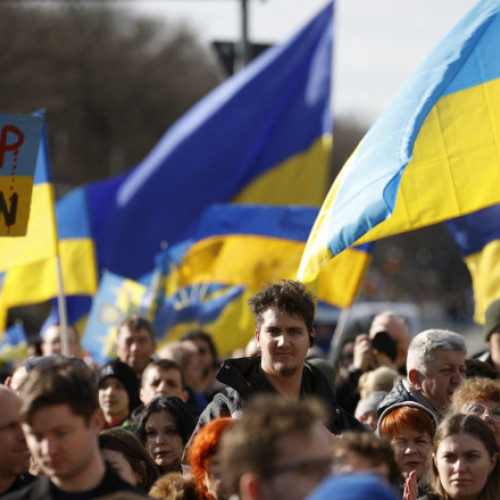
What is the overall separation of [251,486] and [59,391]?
3.03 ft

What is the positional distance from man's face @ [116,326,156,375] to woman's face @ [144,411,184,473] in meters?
2.17

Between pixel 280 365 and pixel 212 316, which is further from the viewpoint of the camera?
pixel 212 316

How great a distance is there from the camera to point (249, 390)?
5.26 metres

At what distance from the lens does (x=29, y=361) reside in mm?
6367

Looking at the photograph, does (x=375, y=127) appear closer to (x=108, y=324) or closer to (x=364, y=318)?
(x=108, y=324)

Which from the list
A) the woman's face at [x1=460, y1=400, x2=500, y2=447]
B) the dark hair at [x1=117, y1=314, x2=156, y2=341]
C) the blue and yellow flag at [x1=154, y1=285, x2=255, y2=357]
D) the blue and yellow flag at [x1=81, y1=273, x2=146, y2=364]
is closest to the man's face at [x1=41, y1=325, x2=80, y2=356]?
the dark hair at [x1=117, y1=314, x2=156, y2=341]

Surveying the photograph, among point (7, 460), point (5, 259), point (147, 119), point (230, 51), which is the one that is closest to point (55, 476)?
point (7, 460)

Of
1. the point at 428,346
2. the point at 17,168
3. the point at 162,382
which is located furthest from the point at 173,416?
the point at 17,168

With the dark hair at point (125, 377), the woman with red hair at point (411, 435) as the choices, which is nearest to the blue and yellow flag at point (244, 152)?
the dark hair at point (125, 377)

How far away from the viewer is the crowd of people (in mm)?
3236

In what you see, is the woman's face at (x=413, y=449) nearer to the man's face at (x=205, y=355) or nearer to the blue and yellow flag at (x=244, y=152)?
the man's face at (x=205, y=355)

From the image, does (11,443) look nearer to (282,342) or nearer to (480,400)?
(282,342)

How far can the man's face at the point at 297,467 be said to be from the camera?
10.4 feet

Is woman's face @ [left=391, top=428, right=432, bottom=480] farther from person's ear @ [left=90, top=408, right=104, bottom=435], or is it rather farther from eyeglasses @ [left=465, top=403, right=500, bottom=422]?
person's ear @ [left=90, top=408, right=104, bottom=435]
